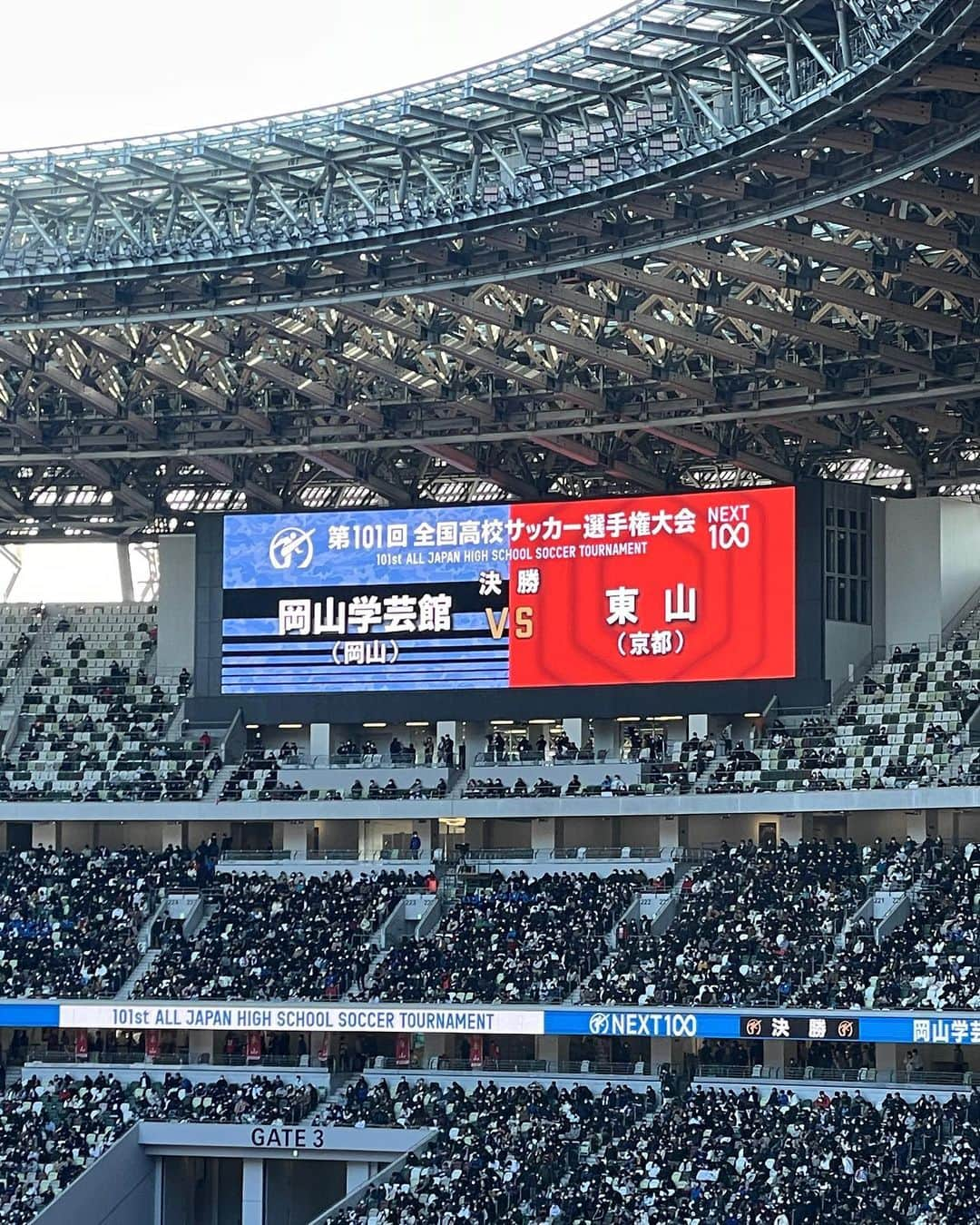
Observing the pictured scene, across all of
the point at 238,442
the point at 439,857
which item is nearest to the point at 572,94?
the point at 238,442

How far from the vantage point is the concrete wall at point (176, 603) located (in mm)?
56844

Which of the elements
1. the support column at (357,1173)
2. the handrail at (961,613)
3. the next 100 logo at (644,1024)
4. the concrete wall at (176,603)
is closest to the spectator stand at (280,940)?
the support column at (357,1173)

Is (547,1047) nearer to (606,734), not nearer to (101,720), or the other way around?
(606,734)

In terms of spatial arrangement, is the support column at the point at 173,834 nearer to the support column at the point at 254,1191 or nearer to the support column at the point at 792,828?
the support column at the point at 254,1191

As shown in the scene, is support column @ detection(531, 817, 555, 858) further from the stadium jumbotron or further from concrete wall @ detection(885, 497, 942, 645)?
concrete wall @ detection(885, 497, 942, 645)

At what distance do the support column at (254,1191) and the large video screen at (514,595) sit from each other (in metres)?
11.1

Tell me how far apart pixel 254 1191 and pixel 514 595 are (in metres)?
13.4

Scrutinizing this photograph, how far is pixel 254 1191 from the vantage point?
153 feet

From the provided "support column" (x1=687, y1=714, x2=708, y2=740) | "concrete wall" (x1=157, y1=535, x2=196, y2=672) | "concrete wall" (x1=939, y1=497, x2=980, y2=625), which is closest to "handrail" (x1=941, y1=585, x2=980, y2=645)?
"concrete wall" (x1=939, y1=497, x2=980, y2=625)

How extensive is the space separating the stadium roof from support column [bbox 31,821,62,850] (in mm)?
7669

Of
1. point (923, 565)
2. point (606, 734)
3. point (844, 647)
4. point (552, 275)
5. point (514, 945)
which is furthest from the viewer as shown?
point (606, 734)

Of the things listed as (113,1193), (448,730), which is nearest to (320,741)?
(448,730)

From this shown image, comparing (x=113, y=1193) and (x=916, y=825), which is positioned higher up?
(x=916, y=825)

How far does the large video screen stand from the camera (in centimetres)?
5050
